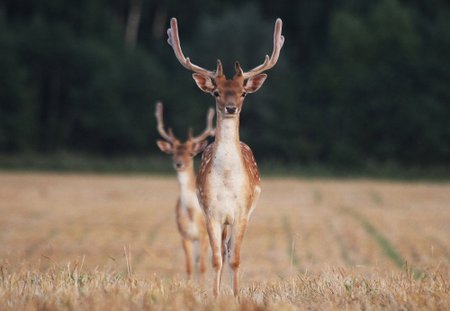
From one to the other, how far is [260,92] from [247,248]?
41.8m

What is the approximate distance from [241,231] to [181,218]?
4.22m

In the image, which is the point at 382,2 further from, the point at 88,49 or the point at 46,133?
the point at 46,133

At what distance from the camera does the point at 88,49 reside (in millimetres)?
60500

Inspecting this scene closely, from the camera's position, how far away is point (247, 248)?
18.4 metres

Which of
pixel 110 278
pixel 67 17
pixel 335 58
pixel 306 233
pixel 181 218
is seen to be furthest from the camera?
pixel 67 17

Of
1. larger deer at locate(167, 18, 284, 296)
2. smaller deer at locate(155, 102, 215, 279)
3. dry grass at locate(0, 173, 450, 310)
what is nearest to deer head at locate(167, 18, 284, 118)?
larger deer at locate(167, 18, 284, 296)

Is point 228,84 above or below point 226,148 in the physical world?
above

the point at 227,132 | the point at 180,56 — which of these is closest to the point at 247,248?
the point at 180,56

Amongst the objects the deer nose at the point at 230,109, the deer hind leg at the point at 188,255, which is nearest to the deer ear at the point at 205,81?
the deer nose at the point at 230,109

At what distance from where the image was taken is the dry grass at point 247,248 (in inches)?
262

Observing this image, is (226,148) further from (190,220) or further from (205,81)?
(190,220)

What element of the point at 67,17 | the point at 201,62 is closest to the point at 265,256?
the point at 201,62

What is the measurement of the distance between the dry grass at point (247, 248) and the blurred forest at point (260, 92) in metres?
14.8

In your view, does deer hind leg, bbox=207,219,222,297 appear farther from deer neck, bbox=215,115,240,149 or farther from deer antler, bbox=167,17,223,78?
deer antler, bbox=167,17,223,78
